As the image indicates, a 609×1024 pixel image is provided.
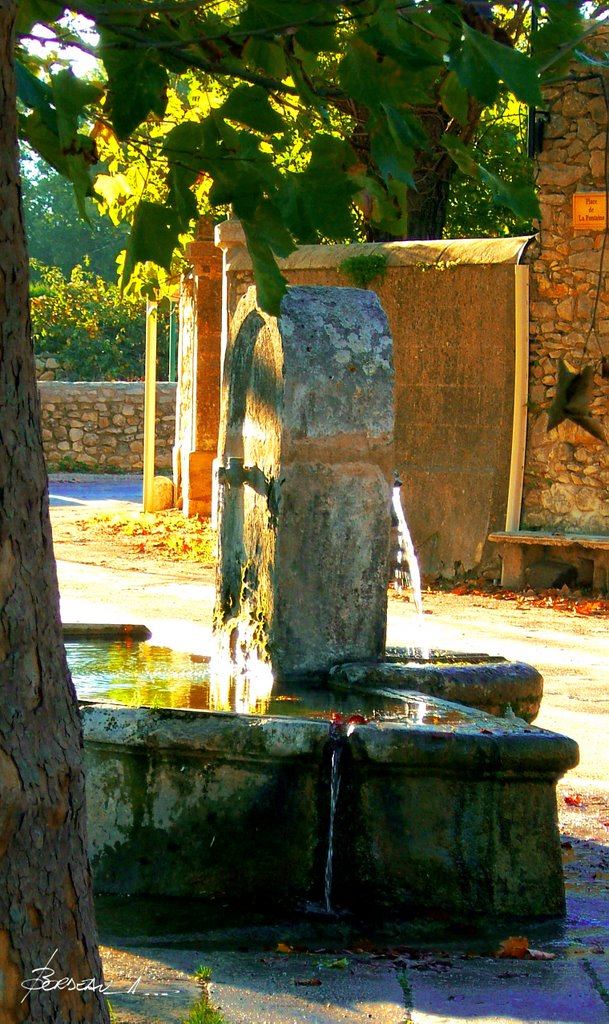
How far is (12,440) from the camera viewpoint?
6.50 feet

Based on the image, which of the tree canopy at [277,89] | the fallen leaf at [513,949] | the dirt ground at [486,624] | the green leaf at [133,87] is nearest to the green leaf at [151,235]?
the tree canopy at [277,89]

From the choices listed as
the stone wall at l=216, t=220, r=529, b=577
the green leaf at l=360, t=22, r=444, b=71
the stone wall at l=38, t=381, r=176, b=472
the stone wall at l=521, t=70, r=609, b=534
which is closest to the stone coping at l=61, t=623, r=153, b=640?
the green leaf at l=360, t=22, r=444, b=71

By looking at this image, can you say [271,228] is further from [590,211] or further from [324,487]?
[590,211]

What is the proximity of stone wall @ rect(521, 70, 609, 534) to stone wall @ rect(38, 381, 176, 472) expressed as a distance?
480 inches

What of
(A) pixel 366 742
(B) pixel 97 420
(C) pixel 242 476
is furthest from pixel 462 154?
(B) pixel 97 420

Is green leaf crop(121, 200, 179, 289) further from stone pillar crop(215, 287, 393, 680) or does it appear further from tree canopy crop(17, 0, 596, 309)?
stone pillar crop(215, 287, 393, 680)

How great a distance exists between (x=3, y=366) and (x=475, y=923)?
2.27 metres

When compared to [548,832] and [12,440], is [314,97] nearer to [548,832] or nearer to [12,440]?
[12,440]

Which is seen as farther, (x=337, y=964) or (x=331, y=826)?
(x=331, y=826)

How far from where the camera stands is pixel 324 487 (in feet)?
15.0

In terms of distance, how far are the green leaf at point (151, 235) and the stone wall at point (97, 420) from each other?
1947 cm

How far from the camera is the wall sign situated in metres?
10.1

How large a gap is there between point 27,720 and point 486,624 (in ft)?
23.2

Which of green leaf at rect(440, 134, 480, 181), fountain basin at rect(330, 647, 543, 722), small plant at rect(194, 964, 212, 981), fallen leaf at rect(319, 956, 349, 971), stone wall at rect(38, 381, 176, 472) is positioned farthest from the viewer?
stone wall at rect(38, 381, 176, 472)
